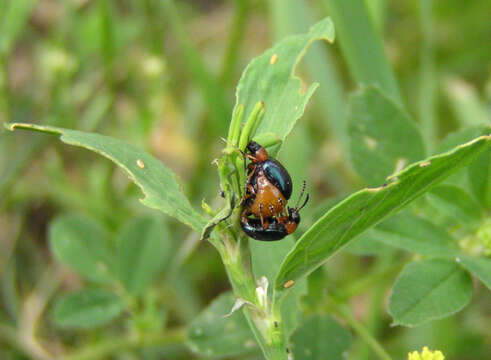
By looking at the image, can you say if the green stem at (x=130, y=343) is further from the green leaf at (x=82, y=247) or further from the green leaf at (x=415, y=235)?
the green leaf at (x=415, y=235)

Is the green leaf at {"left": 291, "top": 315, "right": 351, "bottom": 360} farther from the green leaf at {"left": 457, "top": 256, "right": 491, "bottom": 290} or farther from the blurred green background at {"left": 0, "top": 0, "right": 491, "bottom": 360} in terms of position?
the blurred green background at {"left": 0, "top": 0, "right": 491, "bottom": 360}

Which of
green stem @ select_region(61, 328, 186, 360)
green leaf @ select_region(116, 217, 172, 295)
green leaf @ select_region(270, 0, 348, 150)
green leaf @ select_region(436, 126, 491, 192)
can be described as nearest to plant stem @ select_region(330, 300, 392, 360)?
green leaf @ select_region(436, 126, 491, 192)

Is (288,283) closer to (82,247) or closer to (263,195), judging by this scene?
(263,195)

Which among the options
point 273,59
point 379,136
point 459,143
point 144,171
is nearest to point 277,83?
point 273,59

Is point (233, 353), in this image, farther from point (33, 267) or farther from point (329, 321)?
point (33, 267)

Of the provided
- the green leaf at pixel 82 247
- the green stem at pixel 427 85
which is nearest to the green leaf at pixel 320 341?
the green leaf at pixel 82 247

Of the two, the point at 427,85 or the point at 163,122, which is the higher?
the point at 163,122

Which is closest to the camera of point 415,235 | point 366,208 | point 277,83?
point 366,208
